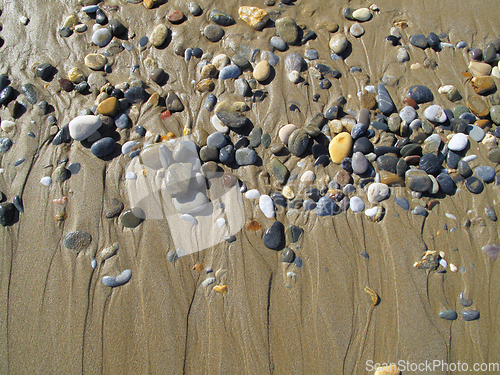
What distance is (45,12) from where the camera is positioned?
291 cm

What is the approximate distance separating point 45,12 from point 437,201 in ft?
14.1

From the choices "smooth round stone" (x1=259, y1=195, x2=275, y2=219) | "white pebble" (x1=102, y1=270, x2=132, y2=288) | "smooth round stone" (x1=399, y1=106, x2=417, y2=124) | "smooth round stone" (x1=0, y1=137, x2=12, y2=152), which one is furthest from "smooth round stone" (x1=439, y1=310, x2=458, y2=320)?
"smooth round stone" (x1=0, y1=137, x2=12, y2=152)

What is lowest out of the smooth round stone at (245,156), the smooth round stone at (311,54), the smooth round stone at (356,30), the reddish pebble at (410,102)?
the smooth round stone at (245,156)

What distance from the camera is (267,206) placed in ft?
7.34

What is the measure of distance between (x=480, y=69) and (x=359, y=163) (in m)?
1.66

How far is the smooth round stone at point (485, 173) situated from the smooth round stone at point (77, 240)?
10.8ft

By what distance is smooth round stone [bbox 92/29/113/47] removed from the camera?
2.75 metres

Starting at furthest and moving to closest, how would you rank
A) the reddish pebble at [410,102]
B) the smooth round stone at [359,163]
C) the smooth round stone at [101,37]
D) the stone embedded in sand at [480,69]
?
the smooth round stone at [101,37], the stone embedded in sand at [480,69], the reddish pebble at [410,102], the smooth round stone at [359,163]

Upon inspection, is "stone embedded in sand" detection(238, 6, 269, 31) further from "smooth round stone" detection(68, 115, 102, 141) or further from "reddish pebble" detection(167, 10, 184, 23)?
"smooth round stone" detection(68, 115, 102, 141)

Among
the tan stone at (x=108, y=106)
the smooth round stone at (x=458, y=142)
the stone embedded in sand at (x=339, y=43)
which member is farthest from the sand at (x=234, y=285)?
the stone embedded in sand at (x=339, y=43)

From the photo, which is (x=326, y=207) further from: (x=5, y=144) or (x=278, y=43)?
(x=5, y=144)

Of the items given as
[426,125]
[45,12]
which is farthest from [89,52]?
[426,125]

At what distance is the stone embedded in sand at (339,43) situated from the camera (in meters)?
2.67

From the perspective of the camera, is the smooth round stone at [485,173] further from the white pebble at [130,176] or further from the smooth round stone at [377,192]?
the white pebble at [130,176]
